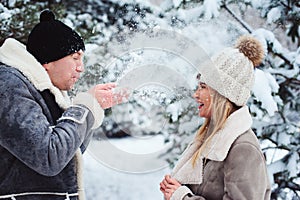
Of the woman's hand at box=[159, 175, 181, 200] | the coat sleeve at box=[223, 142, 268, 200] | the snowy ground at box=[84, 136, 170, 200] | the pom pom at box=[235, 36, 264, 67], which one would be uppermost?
the pom pom at box=[235, 36, 264, 67]

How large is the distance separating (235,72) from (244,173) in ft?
1.11

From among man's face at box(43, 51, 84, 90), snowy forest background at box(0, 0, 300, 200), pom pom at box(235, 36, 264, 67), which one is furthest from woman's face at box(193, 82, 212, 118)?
snowy forest background at box(0, 0, 300, 200)

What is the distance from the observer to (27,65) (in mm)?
1359

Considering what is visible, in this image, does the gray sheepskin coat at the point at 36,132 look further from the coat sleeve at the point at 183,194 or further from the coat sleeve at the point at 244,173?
the coat sleeve at the point at 244,173

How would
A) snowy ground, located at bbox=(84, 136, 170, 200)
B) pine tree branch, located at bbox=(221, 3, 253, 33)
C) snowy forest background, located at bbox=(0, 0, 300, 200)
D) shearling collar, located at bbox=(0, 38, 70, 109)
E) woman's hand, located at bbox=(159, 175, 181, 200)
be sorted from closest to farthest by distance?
shearling collar, located at bbox=(0, 38, 70, 109) < woman's hand, located at bbox=(159, 175, 181, 200) < snowy forest background, located at bbox=(0, 0, 300, 200) < pine tree branch, located at bbox=(221, 3, 253, 33) < snowy ground, located at bbox=(84, 136, 170, 200)

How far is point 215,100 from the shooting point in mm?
1598

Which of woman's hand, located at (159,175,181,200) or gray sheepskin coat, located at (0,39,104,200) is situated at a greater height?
gray sheepskin coat, located at (0,39,104,200)

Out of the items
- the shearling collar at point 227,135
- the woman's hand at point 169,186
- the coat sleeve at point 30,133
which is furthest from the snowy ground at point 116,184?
the coat sleeve at point 30,133

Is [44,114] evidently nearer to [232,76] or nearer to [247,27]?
[232,76]

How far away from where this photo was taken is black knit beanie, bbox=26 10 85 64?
1.42m

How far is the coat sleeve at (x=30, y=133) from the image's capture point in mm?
1220

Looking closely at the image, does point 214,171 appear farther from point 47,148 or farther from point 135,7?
point 135,7

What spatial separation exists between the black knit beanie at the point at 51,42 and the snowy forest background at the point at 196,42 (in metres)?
1.05

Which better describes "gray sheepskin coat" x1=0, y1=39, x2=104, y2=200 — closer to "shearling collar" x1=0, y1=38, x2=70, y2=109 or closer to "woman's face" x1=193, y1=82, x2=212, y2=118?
"shearling collar" x1=0, y1=38, x2=70, y2=109
